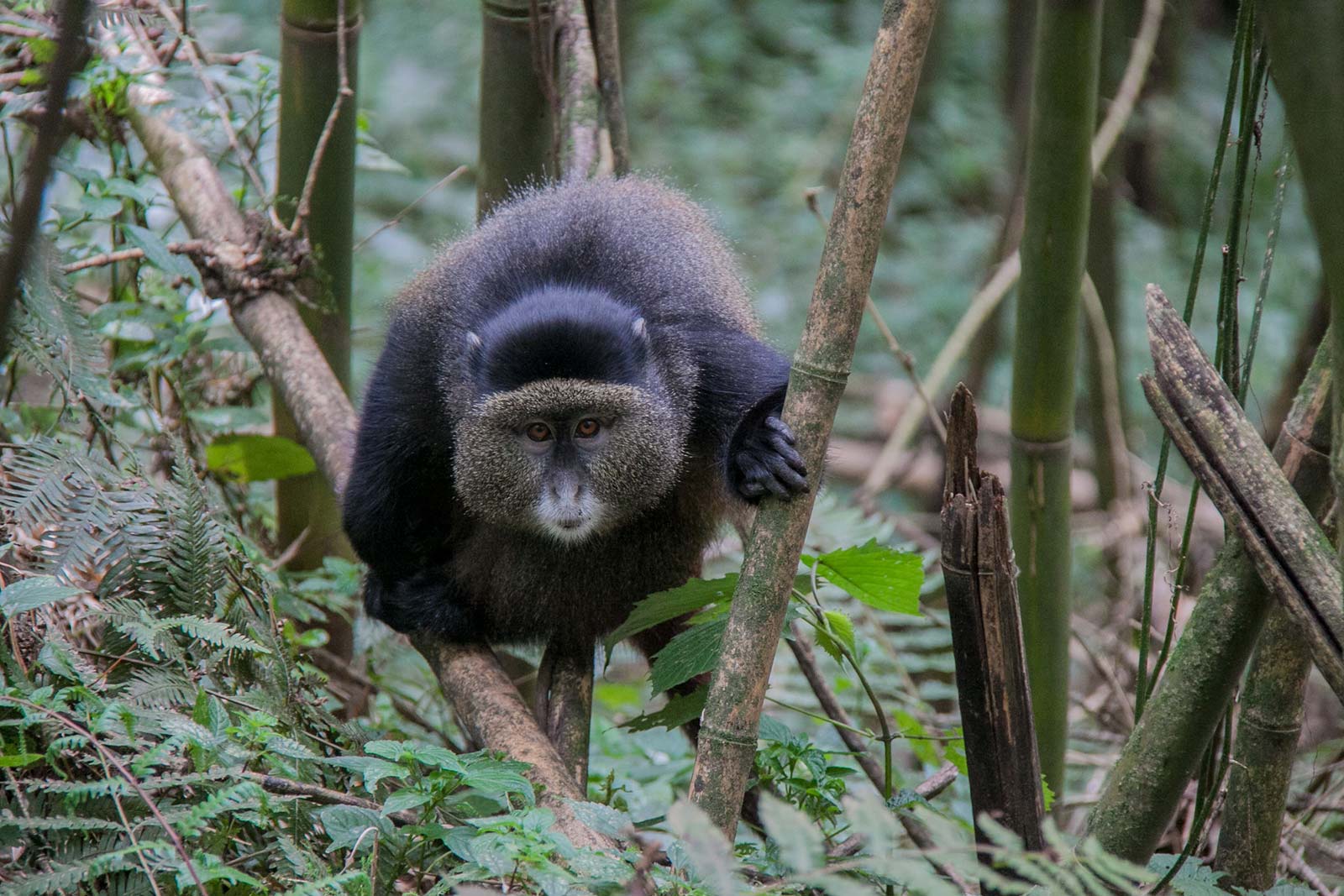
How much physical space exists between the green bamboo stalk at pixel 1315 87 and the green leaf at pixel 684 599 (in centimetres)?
133

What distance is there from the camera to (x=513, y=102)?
12.8 feet

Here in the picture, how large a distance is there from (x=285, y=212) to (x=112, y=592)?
1.68 m

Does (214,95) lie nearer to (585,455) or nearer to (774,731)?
(585,455)

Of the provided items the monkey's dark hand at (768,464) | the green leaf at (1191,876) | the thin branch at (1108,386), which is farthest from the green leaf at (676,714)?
the thin branch at (1108,386)

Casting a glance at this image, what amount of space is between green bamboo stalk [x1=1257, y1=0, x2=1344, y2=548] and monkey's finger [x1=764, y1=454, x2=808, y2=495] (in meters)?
1.05

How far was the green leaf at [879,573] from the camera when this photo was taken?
2.43 meters

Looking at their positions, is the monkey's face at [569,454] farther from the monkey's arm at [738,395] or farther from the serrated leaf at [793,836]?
the serrated leaf at [793,836]

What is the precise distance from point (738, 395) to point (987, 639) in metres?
1.31

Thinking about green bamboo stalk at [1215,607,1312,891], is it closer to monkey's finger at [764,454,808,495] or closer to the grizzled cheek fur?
monkey's finger at [764,454,808,495]

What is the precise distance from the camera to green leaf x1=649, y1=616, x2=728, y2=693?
2.37 meters

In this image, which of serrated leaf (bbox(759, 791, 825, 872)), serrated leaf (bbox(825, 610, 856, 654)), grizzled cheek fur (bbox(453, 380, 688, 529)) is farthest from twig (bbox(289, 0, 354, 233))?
serrated leaf (bbox(759, 791, 825, 872))

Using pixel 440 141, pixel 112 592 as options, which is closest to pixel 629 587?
pixel 112 592

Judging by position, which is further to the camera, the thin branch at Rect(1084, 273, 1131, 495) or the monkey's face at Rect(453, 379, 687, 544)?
the thin branch at Rect(1084, 273, 1131, 495)

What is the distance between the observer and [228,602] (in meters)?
2.70
